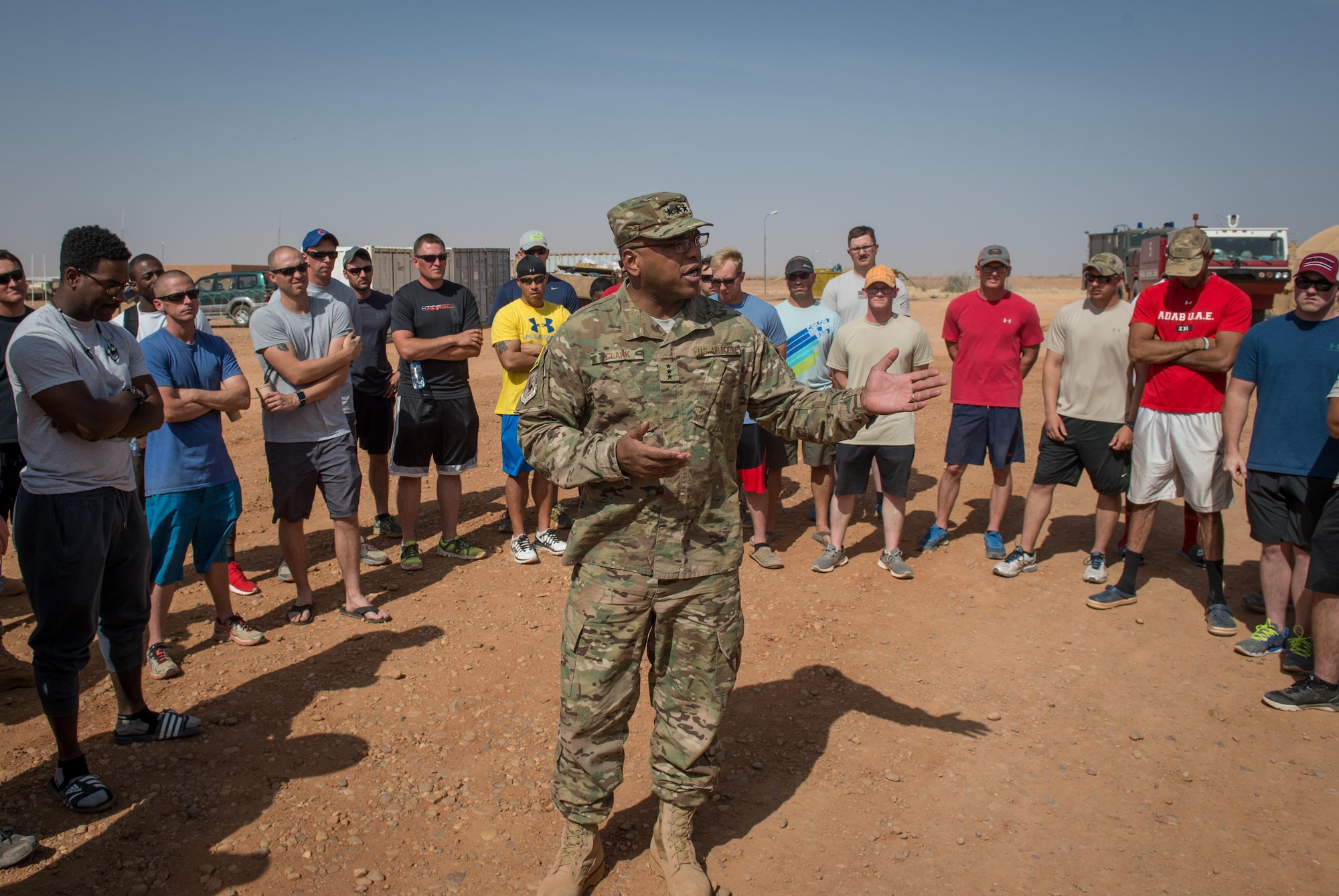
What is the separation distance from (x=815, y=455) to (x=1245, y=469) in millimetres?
2895

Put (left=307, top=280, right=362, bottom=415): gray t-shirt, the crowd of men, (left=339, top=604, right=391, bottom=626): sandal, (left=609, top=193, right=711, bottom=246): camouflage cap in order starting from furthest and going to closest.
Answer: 1. (left=307, top=280, right=362, bottom=415): gray t-shirt
2. (left=339, top=604, right=391, bottom=626): sandal
3. the crowd of men
4. (left=609, top=193, right=711, bottom=246): camouflage cap

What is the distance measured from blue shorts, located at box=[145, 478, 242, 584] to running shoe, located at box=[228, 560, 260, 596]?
Result: 1028 millimetres

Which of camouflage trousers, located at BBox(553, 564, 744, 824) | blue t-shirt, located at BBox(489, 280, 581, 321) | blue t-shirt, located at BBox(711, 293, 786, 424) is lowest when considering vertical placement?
camouflage trousers, located at BBox(553, 564, 744, 824)

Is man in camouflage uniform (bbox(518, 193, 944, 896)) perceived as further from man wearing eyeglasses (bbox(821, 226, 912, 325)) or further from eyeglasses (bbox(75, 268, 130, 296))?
man wearing eyeglasses (bbox(821, 226, 912, 325))

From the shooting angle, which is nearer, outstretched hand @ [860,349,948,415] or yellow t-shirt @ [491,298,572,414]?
outstretched hand @ [860,349,948,415]

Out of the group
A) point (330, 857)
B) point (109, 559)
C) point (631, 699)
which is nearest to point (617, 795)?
point (631, 699)

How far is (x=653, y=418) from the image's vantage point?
3.11m

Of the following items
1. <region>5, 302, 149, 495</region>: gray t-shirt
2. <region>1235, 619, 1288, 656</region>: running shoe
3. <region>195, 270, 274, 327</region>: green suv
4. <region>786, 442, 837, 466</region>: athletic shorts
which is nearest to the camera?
<region>5, 302, 149, 495</region>: gray t-shirt

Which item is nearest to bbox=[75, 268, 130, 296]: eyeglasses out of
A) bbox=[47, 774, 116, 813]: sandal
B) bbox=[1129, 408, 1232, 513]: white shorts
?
bbox=[47, 774, 116, 813]: sandal

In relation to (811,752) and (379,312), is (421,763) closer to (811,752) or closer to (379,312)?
(811,752)

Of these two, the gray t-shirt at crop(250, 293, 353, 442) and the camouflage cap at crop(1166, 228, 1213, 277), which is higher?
the camouflage cap at crop(1166, 228, 1213, 277)

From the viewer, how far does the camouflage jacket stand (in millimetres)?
3117

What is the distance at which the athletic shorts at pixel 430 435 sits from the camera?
673cm

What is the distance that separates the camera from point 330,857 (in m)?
3.47
